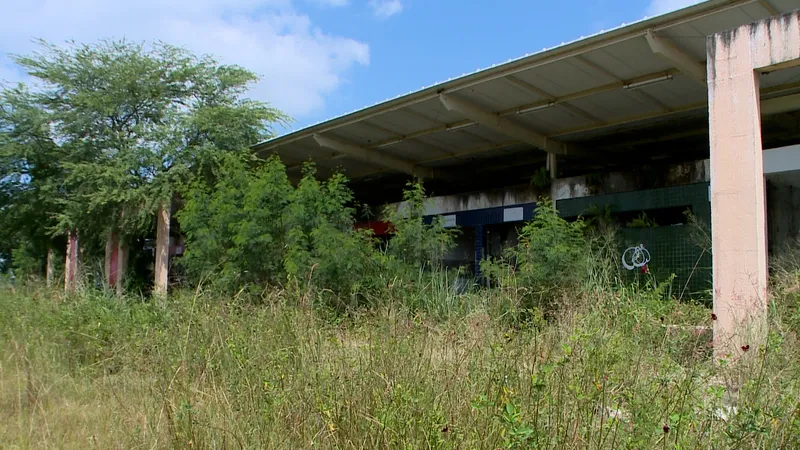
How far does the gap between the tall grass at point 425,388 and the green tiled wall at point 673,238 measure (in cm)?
673

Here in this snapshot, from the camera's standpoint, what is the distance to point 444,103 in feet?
43.4

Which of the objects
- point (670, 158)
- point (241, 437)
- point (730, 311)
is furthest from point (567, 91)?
point (241, 437)

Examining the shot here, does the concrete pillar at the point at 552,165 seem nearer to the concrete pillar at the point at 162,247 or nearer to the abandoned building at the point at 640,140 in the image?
the abandoned building at the point at 640,140

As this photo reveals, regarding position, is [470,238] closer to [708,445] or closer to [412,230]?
[412,230]

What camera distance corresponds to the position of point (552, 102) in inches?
523

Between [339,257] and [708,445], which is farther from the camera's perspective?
[339,257]

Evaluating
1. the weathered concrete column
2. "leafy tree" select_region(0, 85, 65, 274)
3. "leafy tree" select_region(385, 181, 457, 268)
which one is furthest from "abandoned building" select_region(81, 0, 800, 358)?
"leafy tree" select_region(0, 85, 65, 274)

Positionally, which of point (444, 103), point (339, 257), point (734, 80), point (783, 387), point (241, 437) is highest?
point (444, 103)

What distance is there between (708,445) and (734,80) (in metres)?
5.72

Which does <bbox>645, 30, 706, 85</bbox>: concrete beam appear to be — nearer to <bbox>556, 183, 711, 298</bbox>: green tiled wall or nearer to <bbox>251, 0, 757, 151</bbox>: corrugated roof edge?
<bbox>251, 0, 757, 151</bbox>: corrugated roof edge

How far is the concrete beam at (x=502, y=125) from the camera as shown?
13.4 meters

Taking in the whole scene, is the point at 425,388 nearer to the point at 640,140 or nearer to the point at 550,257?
the point at 550,257

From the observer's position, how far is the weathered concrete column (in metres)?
6.92

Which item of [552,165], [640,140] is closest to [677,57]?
[552,165]
